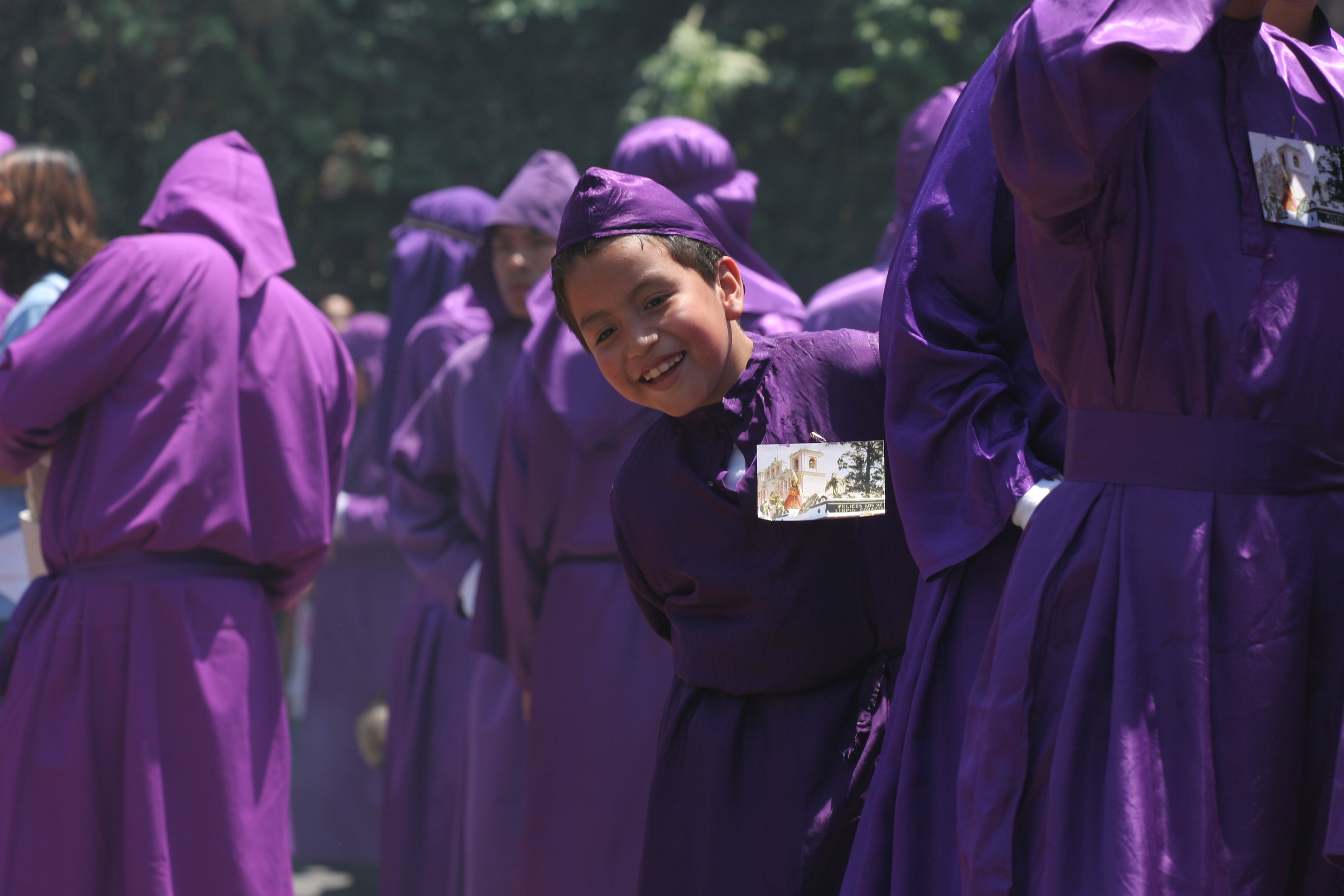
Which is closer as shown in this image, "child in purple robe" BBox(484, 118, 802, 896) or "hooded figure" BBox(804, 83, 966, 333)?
"child in purple robe" BBox(484, 118, 802, 896)

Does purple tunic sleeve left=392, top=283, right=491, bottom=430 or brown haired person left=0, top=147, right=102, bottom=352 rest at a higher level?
brown haired person left=0, top=147, right=102, bottom=352

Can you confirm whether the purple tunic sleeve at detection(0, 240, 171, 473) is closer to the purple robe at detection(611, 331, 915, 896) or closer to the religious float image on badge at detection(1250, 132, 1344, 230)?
the purple robe at detection(611, 331, 915, 896)

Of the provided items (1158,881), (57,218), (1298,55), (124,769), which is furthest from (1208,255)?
(57,218)

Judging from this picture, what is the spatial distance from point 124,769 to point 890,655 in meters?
1.90

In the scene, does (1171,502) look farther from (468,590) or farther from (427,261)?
(427,261)

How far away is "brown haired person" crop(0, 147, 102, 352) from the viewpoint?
4.20 metres

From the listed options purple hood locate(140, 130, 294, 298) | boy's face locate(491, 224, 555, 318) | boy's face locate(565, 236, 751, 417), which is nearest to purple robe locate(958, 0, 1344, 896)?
boy's face locate(565, 236, 751, 417)

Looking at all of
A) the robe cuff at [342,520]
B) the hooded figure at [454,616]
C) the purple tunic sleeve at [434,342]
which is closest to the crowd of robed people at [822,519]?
the hooded figure at [454,616]

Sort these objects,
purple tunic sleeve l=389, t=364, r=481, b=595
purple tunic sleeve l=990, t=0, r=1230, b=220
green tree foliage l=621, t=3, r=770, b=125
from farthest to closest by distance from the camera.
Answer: green tree foliage l=621, t=3, r=770, b=125 → purple tunic sleeve l=389, t=364, r=481, b=595 → purple tunic sleeve l=990, t=0, r=1230, b=220

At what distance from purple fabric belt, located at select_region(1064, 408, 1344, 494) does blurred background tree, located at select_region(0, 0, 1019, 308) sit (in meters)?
7.62

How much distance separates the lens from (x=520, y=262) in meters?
4.71

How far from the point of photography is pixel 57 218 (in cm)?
425

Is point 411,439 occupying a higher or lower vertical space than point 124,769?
higher

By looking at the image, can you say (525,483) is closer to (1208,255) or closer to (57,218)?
(57,218)
